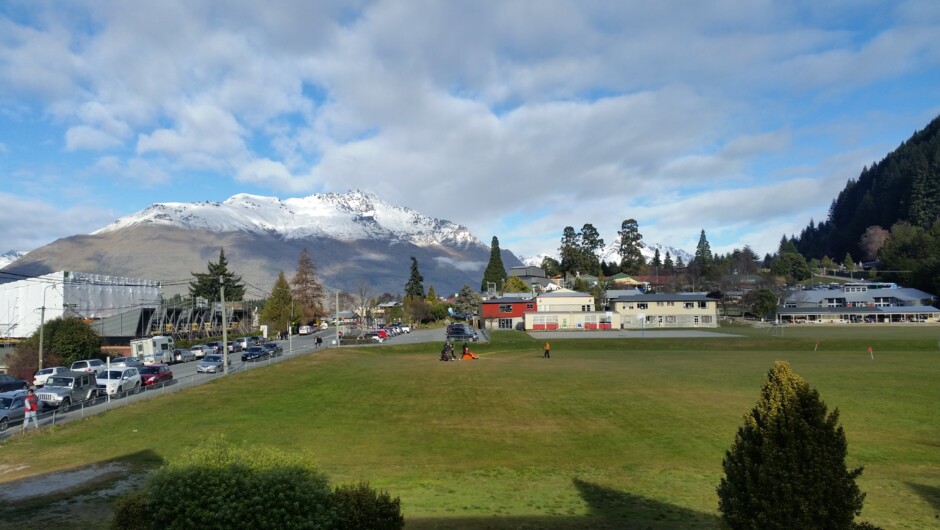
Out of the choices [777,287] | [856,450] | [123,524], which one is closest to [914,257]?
[777,287]

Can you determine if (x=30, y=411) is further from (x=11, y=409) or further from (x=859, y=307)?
(x=859, y=307)

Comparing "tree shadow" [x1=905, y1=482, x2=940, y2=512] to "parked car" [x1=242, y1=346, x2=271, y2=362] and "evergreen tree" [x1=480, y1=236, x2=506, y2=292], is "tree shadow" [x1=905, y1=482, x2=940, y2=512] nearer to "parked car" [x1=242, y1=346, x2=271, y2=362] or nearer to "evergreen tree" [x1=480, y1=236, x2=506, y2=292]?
"parked car" [x1=242, y1=346, x2=271, y2=362]

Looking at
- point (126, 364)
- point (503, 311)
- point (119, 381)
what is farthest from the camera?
point (503, 311)

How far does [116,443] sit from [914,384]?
1677 inches

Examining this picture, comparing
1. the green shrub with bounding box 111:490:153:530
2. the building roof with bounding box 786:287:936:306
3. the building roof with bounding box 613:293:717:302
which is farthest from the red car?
the building roof with bounding box 786:287:936:306

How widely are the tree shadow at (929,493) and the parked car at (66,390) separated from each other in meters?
34.0

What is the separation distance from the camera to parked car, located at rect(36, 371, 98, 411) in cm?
2959

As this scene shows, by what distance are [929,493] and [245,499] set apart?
17.9m

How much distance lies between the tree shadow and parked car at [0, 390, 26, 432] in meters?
32.4

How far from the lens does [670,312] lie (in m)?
105

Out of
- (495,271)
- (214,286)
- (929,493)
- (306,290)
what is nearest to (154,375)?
(929,493)

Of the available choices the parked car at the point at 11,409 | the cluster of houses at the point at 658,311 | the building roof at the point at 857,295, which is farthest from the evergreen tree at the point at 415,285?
the parked car at the point at 11,409

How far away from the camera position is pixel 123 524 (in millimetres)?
7730

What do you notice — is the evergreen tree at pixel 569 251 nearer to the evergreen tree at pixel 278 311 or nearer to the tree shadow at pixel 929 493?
the evergreen tree at pixel 278 311
